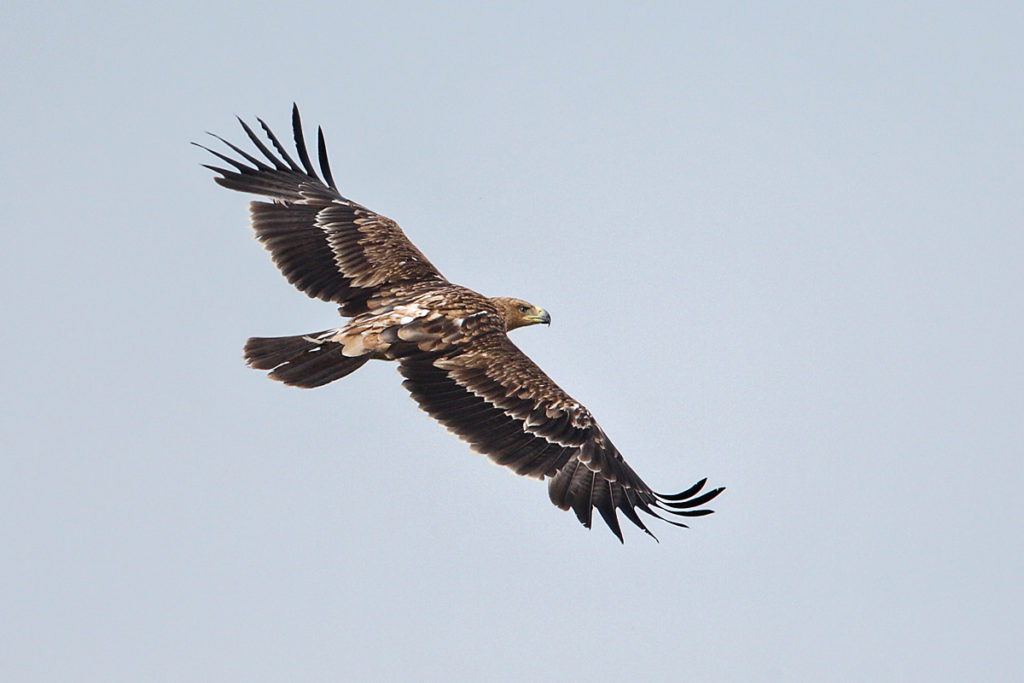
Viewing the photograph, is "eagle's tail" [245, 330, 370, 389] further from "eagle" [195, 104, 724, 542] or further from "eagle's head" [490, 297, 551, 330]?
"eagle's head" [490, 297, 551, 330]

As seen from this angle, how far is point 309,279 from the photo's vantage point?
1247cm

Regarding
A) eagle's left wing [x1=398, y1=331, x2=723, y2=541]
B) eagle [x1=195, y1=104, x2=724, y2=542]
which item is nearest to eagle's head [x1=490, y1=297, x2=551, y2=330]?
eagle [x1=195, y1=104, x2=724, y2=542]

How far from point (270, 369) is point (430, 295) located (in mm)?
1604

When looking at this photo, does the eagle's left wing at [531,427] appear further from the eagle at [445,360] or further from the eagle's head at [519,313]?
the eagle's head at [519,313]

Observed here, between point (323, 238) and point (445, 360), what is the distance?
6.70 feet

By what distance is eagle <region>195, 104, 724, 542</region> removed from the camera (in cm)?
1096

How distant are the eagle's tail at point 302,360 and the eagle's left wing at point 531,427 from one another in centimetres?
50

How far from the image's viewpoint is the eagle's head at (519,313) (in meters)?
13.0

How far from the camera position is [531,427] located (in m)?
11.2

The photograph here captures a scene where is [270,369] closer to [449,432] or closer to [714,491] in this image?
[449,432]

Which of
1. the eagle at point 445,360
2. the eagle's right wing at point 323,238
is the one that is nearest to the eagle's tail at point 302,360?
the eagle at point 445,360

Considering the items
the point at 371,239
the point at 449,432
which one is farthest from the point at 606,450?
the point at 371,239

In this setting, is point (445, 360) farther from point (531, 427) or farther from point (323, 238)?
point (323, 238)

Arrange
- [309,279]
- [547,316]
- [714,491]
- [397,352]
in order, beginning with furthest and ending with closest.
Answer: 1. [547,316]
2. [309,279]
3. [397,352]
4. [714,491]
